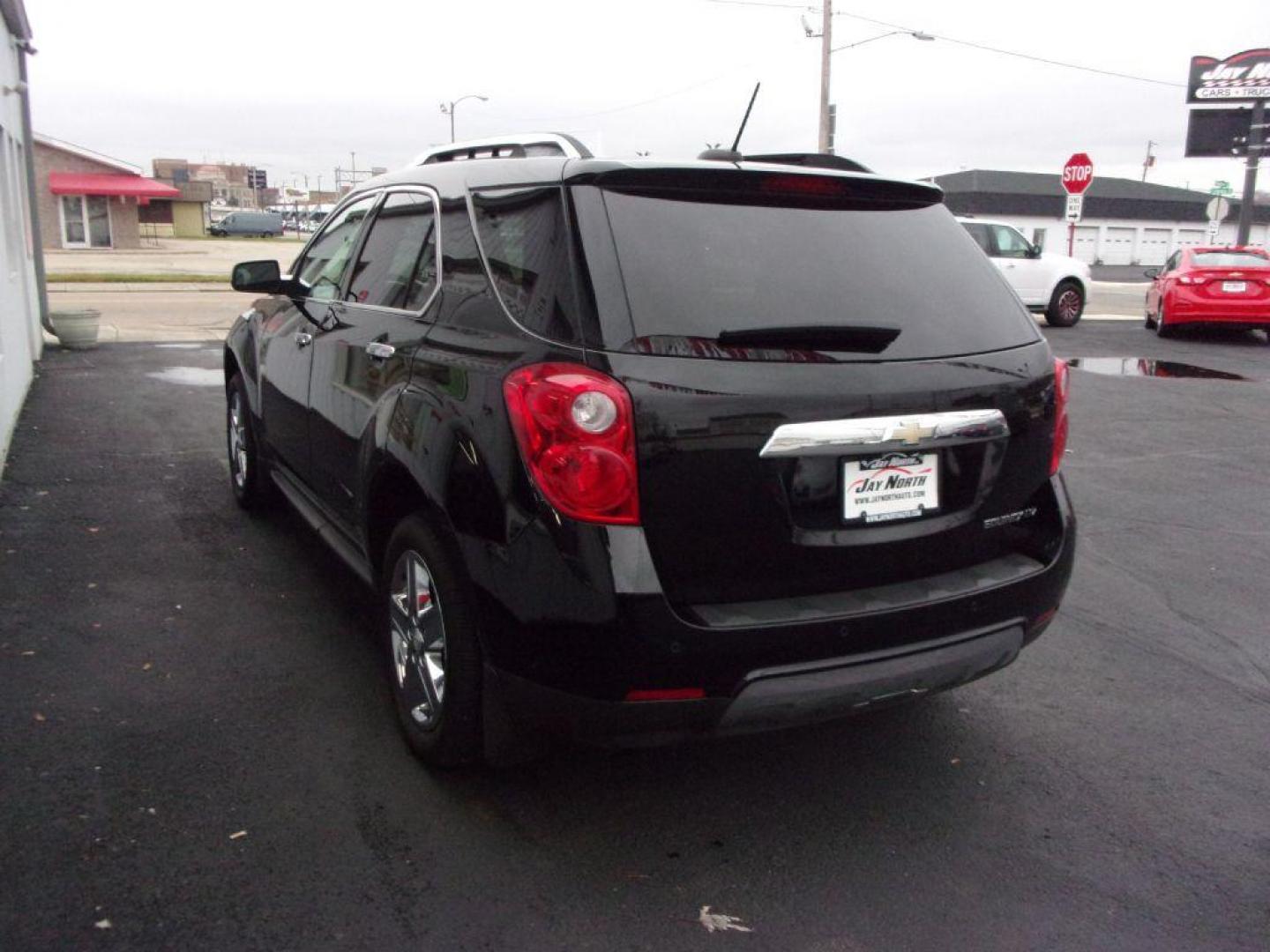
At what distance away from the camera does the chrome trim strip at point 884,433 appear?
2.52m

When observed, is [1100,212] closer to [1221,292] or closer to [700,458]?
[1221,292]

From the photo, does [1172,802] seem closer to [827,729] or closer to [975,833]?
[975,833]

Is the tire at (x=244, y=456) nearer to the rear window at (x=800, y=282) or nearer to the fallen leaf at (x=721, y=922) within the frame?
the rear window at (x=800, y=282)

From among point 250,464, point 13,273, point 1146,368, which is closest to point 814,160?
point 250,464

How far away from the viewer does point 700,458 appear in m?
2.47

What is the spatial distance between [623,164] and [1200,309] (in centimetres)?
1694

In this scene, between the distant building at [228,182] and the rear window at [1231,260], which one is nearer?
the rear window at [1231,260]

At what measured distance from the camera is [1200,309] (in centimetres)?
1692

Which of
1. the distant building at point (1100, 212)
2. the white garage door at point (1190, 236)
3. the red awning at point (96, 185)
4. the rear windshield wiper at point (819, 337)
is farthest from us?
the white garage door at point (1190, 236)

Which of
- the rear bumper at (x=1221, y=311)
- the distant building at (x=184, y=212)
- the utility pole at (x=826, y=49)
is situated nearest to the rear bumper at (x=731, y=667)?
the rear bumper at (x=1221, y=311)

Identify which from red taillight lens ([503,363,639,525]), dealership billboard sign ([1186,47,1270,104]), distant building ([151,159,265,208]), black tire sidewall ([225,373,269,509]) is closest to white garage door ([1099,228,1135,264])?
dealership billboard sign ([1186,47,1270,104])

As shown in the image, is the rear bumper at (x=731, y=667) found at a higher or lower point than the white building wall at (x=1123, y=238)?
lower

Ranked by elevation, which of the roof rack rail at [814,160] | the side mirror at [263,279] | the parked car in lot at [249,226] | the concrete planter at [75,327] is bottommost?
the concrete planter at [75,327]

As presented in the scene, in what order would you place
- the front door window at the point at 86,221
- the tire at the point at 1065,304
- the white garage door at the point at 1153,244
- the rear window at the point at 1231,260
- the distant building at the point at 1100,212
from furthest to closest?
the white garage door at the point at 1153,244, the distant building at the point at 1100,212, the front door window at the point at 86,221, the tire at the point at 1065,304, the rear window at the point at 1231,260
